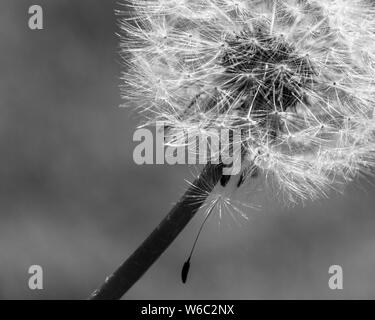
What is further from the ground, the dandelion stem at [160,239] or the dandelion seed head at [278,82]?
the dandelion seed head at [278,82]

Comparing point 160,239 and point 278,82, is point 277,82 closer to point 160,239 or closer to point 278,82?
point 278,82

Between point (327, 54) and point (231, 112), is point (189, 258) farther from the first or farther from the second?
point (327, 54)

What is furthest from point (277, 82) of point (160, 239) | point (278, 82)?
point (160, 239)

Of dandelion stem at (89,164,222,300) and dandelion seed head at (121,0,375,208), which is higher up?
dandelion seed head at (121,0,375,208)

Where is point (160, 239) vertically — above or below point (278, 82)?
below

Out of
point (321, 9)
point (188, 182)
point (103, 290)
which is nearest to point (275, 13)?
point (321, 9)
